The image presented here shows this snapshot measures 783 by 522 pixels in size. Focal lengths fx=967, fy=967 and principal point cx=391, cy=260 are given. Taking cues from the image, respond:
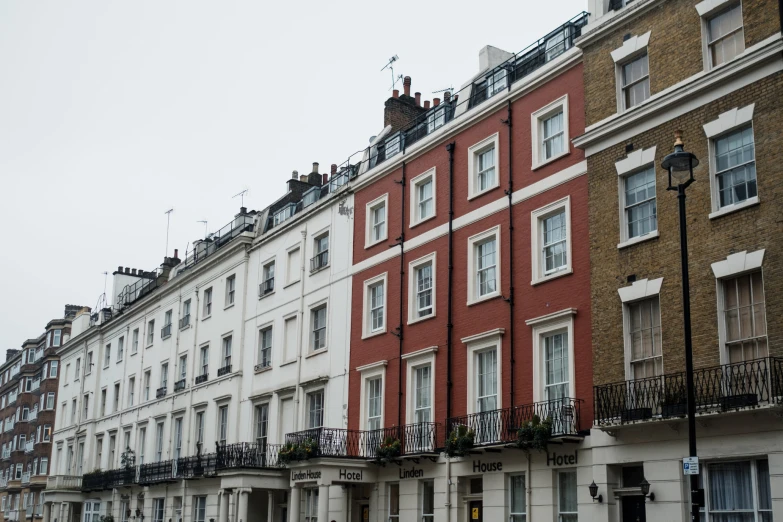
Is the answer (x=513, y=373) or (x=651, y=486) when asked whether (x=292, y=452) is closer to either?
(x=513, y=373)

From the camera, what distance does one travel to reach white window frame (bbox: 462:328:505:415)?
2462 cm

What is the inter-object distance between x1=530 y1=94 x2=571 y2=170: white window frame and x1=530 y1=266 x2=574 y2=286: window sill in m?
2.89

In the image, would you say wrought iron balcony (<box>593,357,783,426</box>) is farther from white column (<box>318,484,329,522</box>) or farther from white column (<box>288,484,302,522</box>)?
white column (<box>288,484,302,522</box>)

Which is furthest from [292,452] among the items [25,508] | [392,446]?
[25,508]

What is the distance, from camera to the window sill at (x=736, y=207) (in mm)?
18344

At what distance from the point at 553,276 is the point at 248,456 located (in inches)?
633

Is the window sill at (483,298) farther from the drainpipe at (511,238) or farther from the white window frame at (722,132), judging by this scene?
the white window frame at (722,132)

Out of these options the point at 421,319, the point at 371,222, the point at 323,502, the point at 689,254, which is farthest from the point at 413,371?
the point at 689,254

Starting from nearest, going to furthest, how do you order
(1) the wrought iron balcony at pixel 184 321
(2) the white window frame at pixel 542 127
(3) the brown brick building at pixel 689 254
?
→ (3) the brown brick building at pixel 689 254 < (2) the white window frame at pixel 542 127 < (1) the wrought iron balcony at pixel 184 321

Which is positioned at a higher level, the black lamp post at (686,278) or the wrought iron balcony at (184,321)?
the wrought iron balcony at (184,321)

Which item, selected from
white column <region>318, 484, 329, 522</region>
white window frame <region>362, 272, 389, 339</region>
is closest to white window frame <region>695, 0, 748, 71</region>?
white window frame <region>362, 272, 389, 339</region>

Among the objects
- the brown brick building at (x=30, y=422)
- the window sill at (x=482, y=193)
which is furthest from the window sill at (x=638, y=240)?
the brown brick building at (x=30, y=422)

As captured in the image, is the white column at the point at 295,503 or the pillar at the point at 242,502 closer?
the white column at the point at 295,503

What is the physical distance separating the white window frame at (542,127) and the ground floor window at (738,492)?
8855 mm
